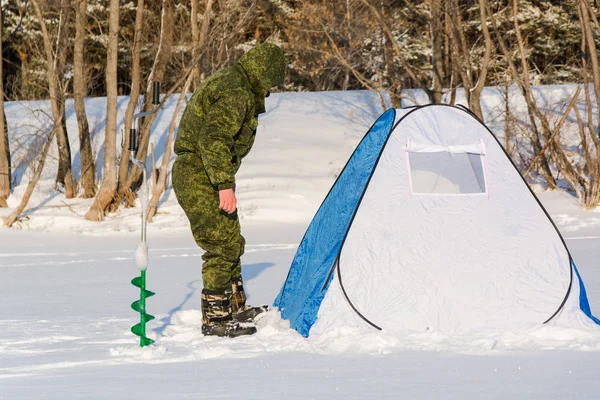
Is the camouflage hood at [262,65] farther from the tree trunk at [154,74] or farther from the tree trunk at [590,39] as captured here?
the tree trunk at [590,39]

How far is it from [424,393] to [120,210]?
10.7 meters

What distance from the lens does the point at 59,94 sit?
13.7 m

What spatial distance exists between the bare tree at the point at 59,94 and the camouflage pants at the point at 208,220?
8.39 metres

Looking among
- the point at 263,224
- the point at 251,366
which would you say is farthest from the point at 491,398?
the point at 263,224

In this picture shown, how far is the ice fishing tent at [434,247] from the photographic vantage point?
4.92 m

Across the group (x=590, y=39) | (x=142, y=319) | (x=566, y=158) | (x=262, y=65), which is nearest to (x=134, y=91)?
(x=566, y=158)

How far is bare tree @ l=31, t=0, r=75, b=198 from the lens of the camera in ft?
44.1

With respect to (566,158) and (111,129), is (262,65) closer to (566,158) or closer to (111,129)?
(111,129)

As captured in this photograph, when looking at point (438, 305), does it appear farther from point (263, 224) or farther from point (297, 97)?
point (297, 97)

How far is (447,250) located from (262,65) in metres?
1.50

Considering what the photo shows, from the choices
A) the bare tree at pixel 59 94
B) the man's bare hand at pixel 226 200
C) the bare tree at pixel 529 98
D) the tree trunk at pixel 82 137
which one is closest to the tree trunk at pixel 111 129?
the bare tree at pixel 59 94

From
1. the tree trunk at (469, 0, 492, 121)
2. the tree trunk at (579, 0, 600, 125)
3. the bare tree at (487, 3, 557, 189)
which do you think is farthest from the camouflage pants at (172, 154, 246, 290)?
the tree trunk at (579, 0, 600, 125)

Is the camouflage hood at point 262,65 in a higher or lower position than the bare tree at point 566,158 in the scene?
higher

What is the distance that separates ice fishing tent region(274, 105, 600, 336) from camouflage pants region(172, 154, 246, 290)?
21.2 inches
